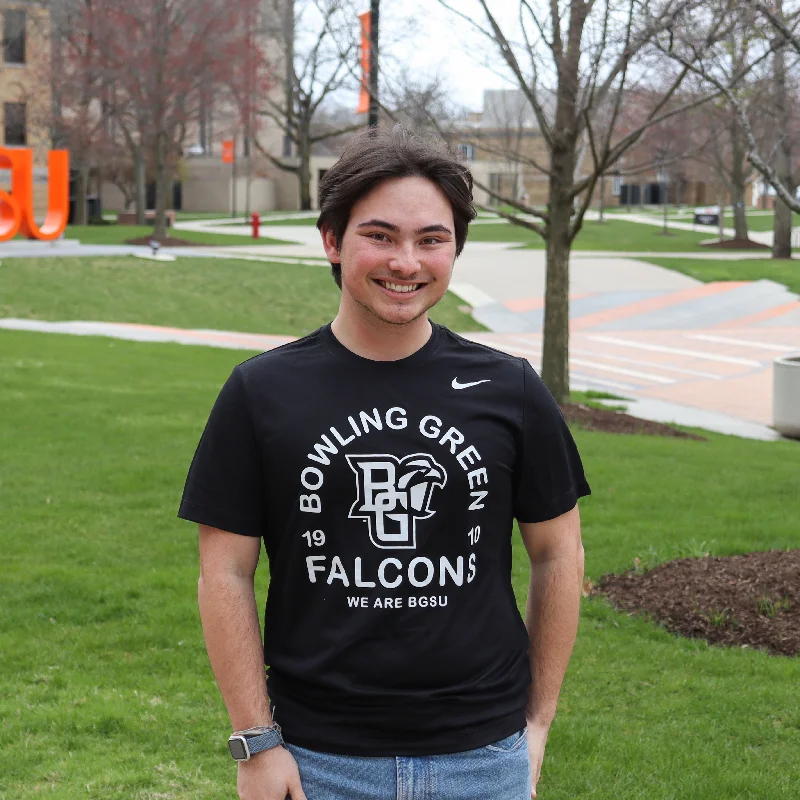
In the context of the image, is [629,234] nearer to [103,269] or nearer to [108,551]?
[103,269]

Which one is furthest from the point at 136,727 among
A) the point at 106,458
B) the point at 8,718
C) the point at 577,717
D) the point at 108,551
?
the point at 106,458

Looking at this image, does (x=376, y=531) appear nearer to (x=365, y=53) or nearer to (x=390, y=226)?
(x=390, y=226)

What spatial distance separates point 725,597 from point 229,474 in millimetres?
4296

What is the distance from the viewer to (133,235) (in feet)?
131

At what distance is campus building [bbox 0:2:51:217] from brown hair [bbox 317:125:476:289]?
4179 cm

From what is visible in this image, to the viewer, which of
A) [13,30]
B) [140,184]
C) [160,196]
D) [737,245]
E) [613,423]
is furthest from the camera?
[13,30]

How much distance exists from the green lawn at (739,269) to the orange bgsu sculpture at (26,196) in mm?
16084

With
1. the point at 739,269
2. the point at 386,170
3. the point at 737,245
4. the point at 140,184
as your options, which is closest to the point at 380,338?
the point at 386,170

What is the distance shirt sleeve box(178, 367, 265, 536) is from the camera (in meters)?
2.27

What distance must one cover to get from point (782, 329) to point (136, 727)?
21860mm

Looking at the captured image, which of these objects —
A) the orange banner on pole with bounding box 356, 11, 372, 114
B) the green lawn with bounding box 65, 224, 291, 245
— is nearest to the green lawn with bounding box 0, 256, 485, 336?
the green lawn with bounding box 65, 224, 291, 245

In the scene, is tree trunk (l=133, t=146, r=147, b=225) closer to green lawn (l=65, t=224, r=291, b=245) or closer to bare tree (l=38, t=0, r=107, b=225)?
green lawn (l=65, t=224, r=291, b=245)

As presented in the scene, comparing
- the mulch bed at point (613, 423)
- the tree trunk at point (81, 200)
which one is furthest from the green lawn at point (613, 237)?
the mulch bed at point (613, 423)

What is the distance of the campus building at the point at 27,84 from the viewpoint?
44250mm
